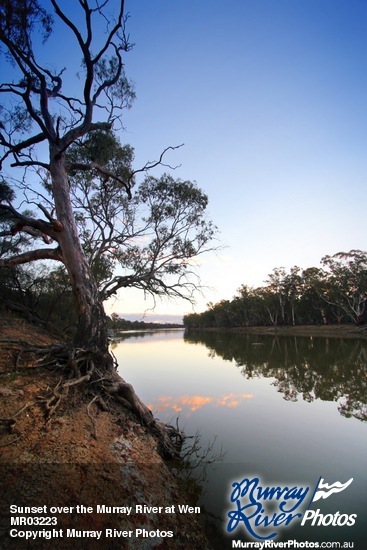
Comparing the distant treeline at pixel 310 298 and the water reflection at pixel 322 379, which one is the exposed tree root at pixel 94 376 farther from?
the distant treeline at pixel 310 298

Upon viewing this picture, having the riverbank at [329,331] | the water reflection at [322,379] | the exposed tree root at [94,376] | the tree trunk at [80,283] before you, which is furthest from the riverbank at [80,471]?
the riverbank at [329,331]

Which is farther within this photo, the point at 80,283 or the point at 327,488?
the point at 80,283

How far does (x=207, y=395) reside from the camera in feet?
28.7

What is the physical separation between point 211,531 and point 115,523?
1257mm

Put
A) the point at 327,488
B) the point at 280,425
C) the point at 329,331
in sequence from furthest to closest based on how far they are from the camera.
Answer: the point at 329,331, the point at 280,425, the point at 327,488

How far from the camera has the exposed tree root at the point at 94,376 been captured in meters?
4.38

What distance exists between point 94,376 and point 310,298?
47782 millimetres

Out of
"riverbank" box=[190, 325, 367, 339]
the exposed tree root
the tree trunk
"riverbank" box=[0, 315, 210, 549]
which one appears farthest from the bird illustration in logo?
"riverbank" box=[190, 325, 367, 339]

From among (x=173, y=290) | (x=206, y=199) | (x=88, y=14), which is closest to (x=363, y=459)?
(x=173, y=290)

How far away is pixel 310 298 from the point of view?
4650 centimetres

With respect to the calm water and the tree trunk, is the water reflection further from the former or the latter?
the tree trunk

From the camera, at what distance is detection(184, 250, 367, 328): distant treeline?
36.4 m

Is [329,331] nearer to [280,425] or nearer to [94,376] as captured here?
[280,425]

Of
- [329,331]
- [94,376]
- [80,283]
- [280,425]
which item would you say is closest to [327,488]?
[280,425]
